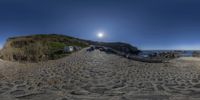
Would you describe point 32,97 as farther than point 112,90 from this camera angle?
No

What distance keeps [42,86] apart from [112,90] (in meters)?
2.28

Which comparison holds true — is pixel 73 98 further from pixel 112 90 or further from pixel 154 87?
pixel 154 87

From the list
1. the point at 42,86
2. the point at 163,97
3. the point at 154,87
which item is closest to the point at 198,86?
the point at 154,87

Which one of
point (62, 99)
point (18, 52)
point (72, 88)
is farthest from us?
point (18, 52)

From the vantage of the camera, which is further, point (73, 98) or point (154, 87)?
point (154, 87)

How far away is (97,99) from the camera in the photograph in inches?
229

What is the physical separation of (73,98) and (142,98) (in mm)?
1737

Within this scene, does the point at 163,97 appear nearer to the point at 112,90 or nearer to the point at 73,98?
the point at 112,90

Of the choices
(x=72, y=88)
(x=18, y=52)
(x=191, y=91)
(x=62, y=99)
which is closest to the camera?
(x=62, y=99)

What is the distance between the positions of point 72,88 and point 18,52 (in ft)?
49.2

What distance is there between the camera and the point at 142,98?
19.2 ft

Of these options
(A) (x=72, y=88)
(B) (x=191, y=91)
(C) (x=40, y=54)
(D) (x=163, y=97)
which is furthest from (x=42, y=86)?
(C) (x=40, y=54)

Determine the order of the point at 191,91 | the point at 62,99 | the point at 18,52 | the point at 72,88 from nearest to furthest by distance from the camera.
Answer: the point at 62,99 → the point at 191,91 → the point at 72,88 → the point at 18,52

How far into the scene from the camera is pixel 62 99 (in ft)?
18.8
